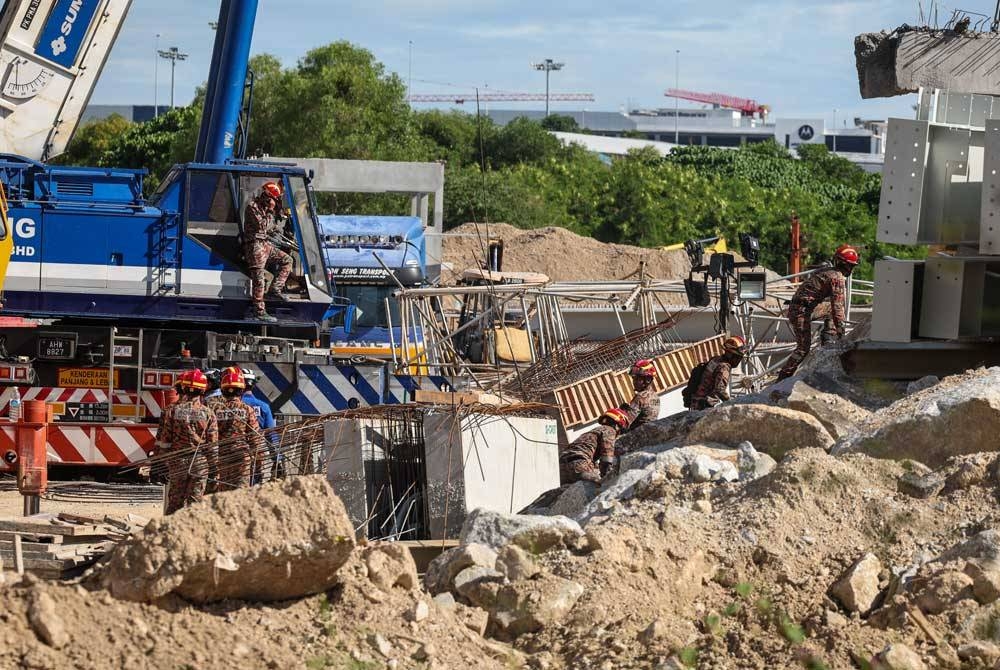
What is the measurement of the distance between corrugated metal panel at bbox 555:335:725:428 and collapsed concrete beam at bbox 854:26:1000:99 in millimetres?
4379

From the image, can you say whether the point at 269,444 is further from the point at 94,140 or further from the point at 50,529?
the point at 94,140

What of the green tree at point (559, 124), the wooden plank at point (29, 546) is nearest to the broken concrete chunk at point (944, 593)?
the wooden plank at point (29, 546)

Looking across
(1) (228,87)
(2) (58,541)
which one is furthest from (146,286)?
(2) (58,541)

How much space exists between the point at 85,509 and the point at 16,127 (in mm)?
4429

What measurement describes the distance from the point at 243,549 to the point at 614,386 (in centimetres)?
958

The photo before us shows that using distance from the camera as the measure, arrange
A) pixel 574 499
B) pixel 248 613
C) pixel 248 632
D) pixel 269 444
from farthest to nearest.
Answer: pixel 269 444 < pixel 574 499 < pixel 248 613 < pixel 248 632

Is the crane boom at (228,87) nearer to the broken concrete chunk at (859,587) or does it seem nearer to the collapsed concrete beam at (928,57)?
the collapsed concrete beam at (928,57)

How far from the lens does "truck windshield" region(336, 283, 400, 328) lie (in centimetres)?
1983

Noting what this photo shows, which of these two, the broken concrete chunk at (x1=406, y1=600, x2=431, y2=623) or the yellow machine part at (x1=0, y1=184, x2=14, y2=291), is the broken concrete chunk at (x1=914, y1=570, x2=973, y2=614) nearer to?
the broken concrete chunk at (x1=406, y1=600, x2=431, y2=623)

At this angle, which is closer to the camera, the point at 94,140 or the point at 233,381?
the point at 233,381

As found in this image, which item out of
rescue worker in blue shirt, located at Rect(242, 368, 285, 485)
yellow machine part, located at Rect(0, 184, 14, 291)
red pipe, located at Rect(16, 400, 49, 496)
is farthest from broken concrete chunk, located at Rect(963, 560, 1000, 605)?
yellow machine part, located at Rect(0, 184, 14, 291)

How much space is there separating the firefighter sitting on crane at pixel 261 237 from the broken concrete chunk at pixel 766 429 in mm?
5221

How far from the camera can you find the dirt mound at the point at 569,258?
106 feet

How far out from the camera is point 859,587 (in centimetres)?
695
